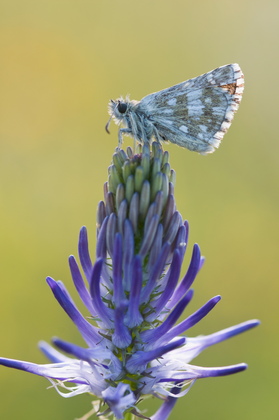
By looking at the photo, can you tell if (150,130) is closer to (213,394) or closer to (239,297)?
(213,394)

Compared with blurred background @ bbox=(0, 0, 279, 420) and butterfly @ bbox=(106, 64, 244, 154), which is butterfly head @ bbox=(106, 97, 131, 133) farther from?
A: blurred background @ bbox=(0, 0, 279, 420)

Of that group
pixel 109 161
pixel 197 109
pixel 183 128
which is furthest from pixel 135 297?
pixel 109 161

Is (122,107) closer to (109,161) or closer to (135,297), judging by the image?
(135,297)

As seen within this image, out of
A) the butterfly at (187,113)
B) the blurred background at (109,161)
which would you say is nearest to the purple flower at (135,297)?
the butterfly at (187,113)

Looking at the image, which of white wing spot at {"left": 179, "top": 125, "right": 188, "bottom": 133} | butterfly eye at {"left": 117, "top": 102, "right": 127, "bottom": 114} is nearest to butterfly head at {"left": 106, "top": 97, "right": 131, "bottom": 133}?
butterfly eye at {"left": 117, "top": 102, "right": 127, "bottom": 114}

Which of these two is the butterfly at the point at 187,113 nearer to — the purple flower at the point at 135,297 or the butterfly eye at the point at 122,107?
the butterfly eye at the point at 122,107

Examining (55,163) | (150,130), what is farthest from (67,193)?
(150,130)
